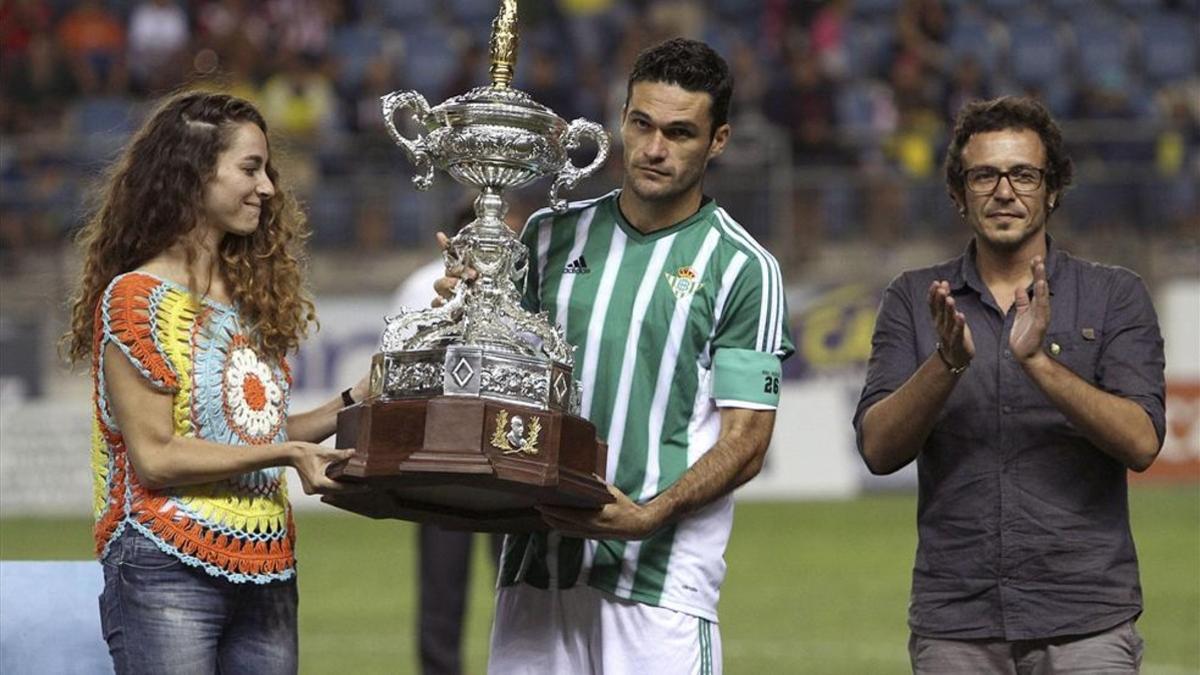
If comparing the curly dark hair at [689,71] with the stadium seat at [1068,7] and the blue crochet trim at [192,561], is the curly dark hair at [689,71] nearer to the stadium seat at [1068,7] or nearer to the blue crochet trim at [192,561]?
the blue crochet trim at [192,561]

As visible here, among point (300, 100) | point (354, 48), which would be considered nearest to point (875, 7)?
point (354, 48)

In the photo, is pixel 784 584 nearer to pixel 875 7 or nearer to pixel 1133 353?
pixel 1133 353

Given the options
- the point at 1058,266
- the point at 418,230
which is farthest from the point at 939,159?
the point at 1058,266

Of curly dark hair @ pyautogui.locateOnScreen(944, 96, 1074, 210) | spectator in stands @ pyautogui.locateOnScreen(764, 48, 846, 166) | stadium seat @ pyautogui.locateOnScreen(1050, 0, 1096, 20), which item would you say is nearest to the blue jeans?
curly dark hair @ pyautogui.locateOnScreen(944, 96, 1074, 210)

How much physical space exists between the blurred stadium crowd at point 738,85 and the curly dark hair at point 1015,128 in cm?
1110

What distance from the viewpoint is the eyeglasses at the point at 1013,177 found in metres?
4.62

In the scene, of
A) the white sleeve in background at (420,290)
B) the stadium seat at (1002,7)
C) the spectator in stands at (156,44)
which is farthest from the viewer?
the stadium seat at (1002,7)

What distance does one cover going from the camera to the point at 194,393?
4395mm

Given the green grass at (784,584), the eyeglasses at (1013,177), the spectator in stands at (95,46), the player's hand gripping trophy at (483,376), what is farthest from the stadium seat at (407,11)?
the eyeglasses at (1013,177)

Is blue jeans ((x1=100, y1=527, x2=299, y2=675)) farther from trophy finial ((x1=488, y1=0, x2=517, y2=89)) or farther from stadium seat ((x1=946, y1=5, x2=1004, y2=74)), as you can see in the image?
stadium seat ((x1=946, y1=5, x2=1004, y2=74))

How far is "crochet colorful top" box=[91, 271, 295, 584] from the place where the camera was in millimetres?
4367

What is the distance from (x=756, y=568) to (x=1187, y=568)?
2613 millimetres

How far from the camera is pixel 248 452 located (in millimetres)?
4301

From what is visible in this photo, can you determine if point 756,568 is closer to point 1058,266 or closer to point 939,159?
point 939,159
